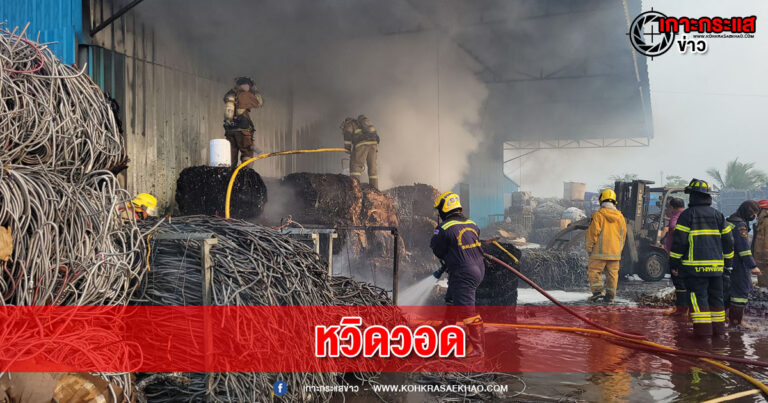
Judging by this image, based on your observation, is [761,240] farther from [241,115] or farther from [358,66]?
[358,66]

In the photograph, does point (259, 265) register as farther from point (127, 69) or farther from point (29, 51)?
point (127, 69)

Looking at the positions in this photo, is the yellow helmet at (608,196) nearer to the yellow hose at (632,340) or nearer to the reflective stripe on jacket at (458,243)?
the yellow hose at (632,340)

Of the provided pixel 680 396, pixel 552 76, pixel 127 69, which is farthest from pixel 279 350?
pixel 552 76

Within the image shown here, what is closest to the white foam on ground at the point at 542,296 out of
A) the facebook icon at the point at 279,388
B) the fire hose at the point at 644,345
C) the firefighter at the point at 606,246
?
the firefighter at the point at 606,246

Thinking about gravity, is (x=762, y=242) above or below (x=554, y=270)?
above

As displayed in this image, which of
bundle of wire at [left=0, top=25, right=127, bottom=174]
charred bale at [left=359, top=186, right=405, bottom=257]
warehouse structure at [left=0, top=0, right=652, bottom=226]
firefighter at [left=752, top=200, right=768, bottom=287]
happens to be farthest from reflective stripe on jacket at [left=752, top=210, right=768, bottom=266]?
bundle of wire at [left=0, top=25, right=127, bottom=174]

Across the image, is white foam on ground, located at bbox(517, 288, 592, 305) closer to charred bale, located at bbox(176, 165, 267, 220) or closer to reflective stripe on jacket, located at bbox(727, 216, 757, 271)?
reflective stripe on jacket, located at bbox(727, 216, 757, 271)

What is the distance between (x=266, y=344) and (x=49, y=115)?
2.18m

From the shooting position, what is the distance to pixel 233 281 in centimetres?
361

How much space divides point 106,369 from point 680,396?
447 cm

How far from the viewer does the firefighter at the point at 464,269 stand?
529cm

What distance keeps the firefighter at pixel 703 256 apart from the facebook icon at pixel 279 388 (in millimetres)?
5517

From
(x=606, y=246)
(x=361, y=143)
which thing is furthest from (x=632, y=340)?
(x=361, y=143)

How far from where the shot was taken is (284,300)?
12.7 feet
